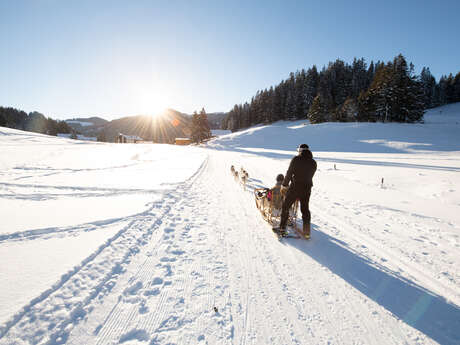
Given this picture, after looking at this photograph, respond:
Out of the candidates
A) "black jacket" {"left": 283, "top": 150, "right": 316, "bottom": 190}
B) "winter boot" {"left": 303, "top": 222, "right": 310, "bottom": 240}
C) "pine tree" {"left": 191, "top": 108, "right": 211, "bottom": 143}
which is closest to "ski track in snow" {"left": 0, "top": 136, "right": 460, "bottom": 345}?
"winter boot" {"left": 303, "top": 222, "right": 310, "bottom": 240}

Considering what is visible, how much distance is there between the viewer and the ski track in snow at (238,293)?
2086 mm

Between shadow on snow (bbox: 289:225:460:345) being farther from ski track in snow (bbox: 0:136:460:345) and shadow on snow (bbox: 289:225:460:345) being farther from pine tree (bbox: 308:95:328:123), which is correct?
pine tree (bbox: 308:95:328:123)

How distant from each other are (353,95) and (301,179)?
75617mm

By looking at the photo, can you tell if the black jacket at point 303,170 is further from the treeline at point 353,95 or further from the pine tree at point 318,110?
the pine tree at point 318,110

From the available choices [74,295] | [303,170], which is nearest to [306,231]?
[303,170]

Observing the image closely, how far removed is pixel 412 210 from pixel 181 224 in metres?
7.39

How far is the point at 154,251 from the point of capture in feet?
11.8

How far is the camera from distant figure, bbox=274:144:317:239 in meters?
3.98

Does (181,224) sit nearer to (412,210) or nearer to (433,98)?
(412,210)

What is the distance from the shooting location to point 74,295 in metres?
2.46

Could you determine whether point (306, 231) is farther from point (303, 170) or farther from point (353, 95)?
point (353, 95)

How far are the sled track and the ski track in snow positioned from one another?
0.01m

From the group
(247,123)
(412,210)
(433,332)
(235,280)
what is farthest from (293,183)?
(247,123)

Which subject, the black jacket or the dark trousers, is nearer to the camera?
the black jacket
